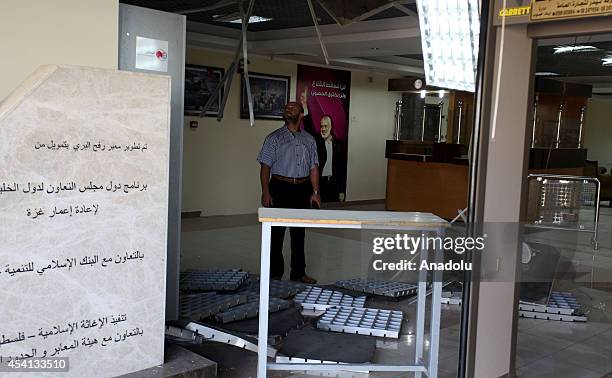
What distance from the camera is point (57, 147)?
2.92m

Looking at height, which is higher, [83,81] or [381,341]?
[83,81]

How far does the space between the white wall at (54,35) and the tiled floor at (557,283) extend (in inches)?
79.1

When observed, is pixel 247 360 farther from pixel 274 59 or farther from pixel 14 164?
pixel 274 59

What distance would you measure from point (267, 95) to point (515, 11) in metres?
8.06

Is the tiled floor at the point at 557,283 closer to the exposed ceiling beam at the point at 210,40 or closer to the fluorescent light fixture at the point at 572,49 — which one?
the exposed ceiling beam at the point at 210,40

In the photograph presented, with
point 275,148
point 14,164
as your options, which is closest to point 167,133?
point 14,164

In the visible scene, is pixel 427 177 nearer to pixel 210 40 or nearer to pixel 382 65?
pixel 382 65

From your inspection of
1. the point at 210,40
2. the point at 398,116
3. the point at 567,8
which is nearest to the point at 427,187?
the point at 398,116

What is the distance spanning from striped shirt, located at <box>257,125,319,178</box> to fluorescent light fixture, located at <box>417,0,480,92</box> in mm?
2717

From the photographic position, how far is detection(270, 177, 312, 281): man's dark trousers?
235 inches

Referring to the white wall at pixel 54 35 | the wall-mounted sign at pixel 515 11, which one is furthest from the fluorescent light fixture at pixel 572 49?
the white wall at pixel 54 35

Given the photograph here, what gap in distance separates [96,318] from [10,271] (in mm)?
493

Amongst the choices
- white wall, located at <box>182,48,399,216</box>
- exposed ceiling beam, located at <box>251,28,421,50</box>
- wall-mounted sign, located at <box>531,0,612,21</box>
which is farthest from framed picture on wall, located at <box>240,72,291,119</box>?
wall-mounted sign, located at <box>531,0,612,21</box>

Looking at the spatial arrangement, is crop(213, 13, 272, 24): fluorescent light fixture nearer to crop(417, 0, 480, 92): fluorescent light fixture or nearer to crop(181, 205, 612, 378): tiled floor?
crop(181, 205, 612, 378): tiled floor
